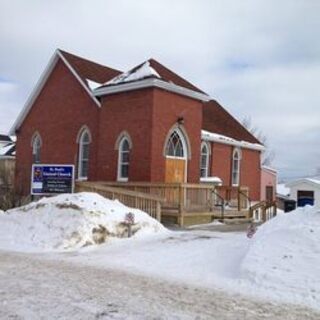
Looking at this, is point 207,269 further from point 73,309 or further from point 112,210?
point 112,210

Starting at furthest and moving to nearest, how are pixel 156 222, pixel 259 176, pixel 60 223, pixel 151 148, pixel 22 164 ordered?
1. pixel 259 176
2. pixel 22 164
3. pixel 151 148
4. pixel 156 222
5. pixel 60 223

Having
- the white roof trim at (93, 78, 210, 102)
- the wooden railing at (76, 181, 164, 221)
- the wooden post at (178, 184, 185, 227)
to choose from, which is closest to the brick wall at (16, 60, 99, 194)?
the white roof trim at (93, 78, 210, 102)

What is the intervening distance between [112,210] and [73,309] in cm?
877

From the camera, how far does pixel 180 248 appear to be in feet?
44.2

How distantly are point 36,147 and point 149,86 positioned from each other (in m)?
10.0

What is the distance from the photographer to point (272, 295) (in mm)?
9023

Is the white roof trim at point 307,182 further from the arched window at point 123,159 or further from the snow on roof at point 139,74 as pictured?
the snow on roof at point 139,74

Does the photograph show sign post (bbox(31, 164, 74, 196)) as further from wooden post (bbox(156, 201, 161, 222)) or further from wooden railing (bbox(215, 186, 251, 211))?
wooden railing (bbox(215, 186, 251, 211))

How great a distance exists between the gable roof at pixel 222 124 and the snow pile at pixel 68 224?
587 inches

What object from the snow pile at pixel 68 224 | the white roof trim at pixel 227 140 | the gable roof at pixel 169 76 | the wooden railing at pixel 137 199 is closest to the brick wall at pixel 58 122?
the gable roof at pixel 169 76

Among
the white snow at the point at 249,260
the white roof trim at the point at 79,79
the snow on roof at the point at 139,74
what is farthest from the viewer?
the white roof trim at the point at 79,79

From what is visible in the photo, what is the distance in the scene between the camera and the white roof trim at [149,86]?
2159 cm

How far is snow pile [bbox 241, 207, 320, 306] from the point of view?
917 cm

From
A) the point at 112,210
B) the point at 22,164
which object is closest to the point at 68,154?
the point at 22,164
